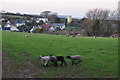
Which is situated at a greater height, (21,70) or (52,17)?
(52,17)

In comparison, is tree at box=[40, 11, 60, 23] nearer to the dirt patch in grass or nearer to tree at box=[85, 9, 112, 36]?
tree at box=[85, 9, 112, 36]

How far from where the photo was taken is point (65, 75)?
320 inches

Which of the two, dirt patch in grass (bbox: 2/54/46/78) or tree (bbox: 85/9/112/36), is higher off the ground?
tree (bbox: 85/9/112/36)

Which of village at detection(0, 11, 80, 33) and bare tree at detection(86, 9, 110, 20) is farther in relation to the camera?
village at detection(0, 11, 80, 33)

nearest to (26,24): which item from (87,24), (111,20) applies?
(87,24)

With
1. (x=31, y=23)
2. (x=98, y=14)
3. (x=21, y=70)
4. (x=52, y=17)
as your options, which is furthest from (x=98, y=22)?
(x=21, y=70)

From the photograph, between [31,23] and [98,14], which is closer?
[98,14]

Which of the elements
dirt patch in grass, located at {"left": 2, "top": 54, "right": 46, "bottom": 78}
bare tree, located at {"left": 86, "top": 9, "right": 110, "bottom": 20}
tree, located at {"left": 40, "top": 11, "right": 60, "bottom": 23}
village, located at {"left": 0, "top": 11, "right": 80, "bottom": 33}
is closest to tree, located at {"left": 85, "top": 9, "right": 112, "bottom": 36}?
bare tree, located at {"left": 86, "top": 9, "right": 110, "bottom": 20}

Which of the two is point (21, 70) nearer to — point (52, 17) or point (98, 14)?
point (98, 14)

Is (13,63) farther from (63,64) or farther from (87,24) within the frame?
(87,24)

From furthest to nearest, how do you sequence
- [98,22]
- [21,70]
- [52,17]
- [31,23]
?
[52,17], [31,23], [98,22], [21,70]

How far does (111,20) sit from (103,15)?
3.10 m

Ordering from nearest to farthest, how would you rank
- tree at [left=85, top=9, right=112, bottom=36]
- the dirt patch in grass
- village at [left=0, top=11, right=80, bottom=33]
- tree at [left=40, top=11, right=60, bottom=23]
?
the dirt patch in grass
tree at [left=85, top=9, right=112, bottom=36]
village at [left=0, top=11, right=80, bottom=33]
tree at [left=40, top=11, right=60, bottom=23]

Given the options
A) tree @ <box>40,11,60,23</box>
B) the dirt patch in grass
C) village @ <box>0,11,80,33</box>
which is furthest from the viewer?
tree @ <box>40,11,60,23</box>
